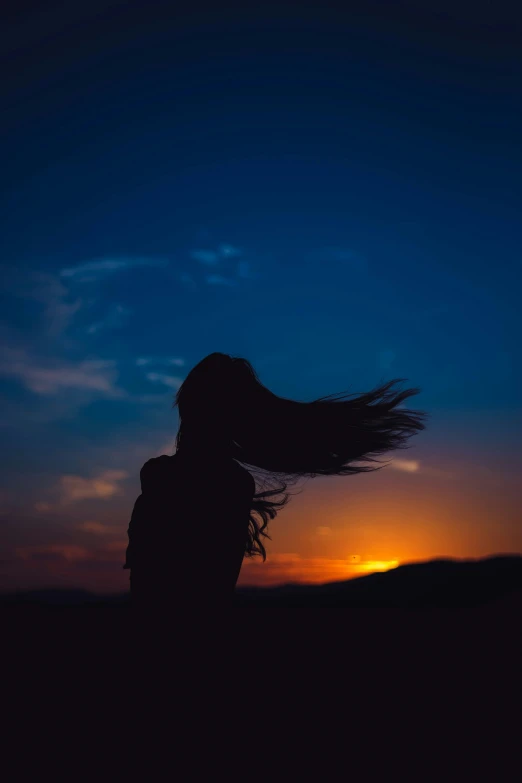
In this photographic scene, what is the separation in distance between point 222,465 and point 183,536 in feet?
1.73

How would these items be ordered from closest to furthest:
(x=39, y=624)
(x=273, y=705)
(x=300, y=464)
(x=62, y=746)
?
(x=62, y=746)
(x=273, y=705)
(x=300, y=464)
(x=39, y=624)

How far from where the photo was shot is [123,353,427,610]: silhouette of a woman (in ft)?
13.5

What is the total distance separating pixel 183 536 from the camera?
13.6ft

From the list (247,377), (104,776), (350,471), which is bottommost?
(104,776)

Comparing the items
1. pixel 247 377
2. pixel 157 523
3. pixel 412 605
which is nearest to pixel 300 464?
pixel 247 377

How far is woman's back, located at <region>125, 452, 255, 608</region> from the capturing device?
13.4 ft

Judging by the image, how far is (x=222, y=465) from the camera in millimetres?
4309

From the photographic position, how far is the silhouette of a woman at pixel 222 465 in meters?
4.12

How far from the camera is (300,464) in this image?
5.54m

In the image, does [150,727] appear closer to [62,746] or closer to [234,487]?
[62,746]

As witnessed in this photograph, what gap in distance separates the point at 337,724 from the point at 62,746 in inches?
78.2

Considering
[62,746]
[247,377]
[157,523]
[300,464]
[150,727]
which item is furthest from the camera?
[300,464]

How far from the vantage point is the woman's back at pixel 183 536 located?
4.09 metres

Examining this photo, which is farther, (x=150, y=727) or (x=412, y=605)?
(x=412, y=605)
